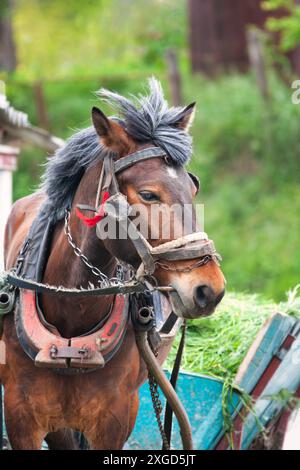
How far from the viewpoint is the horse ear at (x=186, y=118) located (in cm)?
421

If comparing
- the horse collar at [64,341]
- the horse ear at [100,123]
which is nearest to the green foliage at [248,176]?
the horse collar at [64,341]

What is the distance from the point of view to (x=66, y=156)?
4277mm

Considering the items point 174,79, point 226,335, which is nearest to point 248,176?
point 174,79

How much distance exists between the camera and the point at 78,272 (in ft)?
13.7

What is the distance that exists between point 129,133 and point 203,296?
0.89 metres

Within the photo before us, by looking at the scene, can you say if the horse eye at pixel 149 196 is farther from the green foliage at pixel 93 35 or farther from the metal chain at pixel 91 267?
the green foliage at pixel 93 35

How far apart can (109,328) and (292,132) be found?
11.5m

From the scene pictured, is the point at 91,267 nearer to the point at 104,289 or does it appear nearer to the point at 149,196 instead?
the point at 104,289

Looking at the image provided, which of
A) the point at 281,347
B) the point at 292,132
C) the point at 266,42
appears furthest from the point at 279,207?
the point at 281,347

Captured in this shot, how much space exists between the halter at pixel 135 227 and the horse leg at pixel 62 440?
146cm

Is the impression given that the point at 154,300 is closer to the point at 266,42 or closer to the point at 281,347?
the point at 281,347

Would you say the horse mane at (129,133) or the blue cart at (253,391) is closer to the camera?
the horse mane at (129,133)

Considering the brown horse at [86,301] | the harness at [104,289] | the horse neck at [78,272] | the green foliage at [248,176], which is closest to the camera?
the harness at [104,289]

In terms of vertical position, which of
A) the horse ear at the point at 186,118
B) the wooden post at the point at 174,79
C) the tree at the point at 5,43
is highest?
the tree at the point at 5,43
